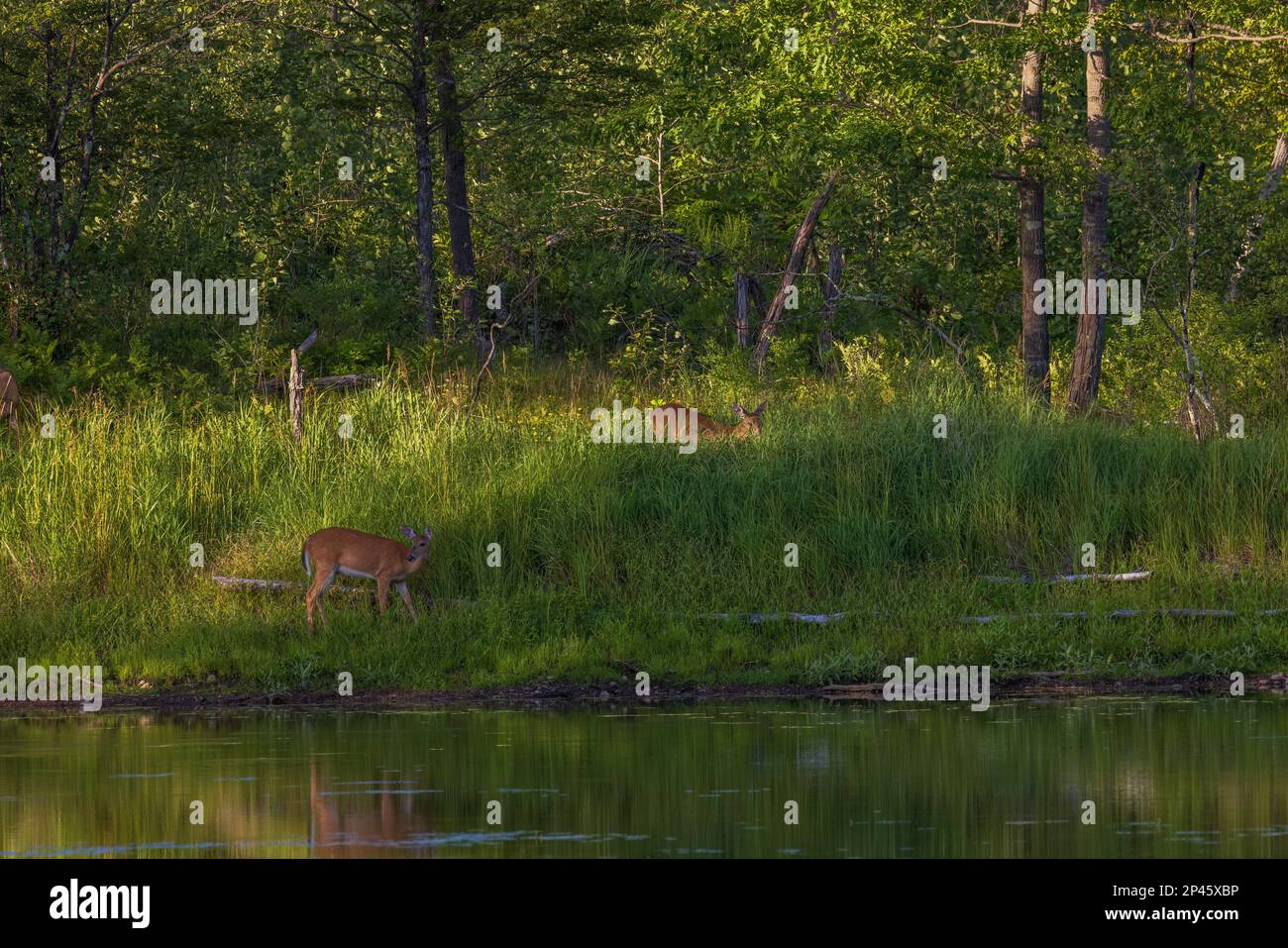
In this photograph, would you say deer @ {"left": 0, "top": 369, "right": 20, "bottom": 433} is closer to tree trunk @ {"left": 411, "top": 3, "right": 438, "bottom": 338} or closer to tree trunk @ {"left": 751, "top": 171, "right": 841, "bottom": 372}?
tree trunk @ {"left": 411, "top": 3, "right": 438, "bottom": 338}

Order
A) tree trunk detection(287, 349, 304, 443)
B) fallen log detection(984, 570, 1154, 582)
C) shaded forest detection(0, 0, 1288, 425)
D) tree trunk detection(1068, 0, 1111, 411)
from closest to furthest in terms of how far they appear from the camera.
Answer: fallen log detection(984, 570, 1154, 582), tree trunk detection(287, 349, 304, 443), shaded forest detection(0, 0, 1288, 425), tree trunk detection(1068, 0, 1111, 411)

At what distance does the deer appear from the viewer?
24875mm

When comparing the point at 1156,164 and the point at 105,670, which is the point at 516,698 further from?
the point at 1156,164

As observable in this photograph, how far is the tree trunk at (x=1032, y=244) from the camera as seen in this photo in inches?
1124

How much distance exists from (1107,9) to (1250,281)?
579cm

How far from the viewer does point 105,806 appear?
12.3 m

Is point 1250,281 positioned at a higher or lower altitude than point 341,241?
lower

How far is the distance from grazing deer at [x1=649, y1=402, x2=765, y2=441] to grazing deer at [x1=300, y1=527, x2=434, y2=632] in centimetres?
462

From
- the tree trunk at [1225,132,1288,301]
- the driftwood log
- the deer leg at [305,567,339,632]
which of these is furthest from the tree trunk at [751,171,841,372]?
the deer leg at [305,567,339,632]

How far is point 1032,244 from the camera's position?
95.5 feet

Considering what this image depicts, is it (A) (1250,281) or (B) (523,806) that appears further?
(A) (1250,281)

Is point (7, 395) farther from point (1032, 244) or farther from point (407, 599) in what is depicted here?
point (1032, 244)

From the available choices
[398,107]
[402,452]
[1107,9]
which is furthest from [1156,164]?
[398,107]

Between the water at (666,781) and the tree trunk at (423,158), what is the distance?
16.3 metres
